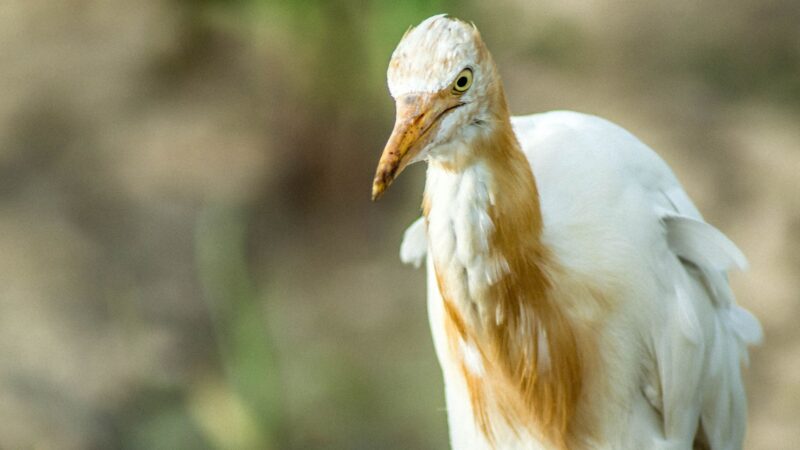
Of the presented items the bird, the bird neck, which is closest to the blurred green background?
the bird

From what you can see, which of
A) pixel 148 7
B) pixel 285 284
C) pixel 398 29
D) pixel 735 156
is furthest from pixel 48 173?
pixel 735 156

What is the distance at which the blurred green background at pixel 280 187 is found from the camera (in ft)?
6.20

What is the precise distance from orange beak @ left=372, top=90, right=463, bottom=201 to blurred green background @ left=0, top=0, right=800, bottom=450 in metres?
1.03

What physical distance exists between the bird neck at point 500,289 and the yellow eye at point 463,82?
0.05 m

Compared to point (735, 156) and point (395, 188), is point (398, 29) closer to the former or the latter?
point (395, 188)

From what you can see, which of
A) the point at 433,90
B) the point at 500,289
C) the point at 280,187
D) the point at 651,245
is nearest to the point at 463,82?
the point at 433,90

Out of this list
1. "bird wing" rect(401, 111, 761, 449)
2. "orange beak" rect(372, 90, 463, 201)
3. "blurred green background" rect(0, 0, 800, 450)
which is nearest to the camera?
"orange beak" rect(372, 90, 463, 201)

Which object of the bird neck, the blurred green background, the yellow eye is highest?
the blurred green background

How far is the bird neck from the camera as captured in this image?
2.78 ft

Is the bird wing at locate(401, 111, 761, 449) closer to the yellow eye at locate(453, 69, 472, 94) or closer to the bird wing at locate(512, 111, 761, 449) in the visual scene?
the bird wing at locate(512, 111, 761, 449)

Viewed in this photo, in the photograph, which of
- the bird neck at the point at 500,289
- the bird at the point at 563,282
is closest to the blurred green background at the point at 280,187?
the bird at the point at 563,282

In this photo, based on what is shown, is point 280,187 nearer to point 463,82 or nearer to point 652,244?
point 652,244

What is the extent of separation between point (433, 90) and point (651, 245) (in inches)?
16.4

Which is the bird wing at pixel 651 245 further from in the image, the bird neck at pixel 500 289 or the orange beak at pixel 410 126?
the orange beak at pixel 410 126
